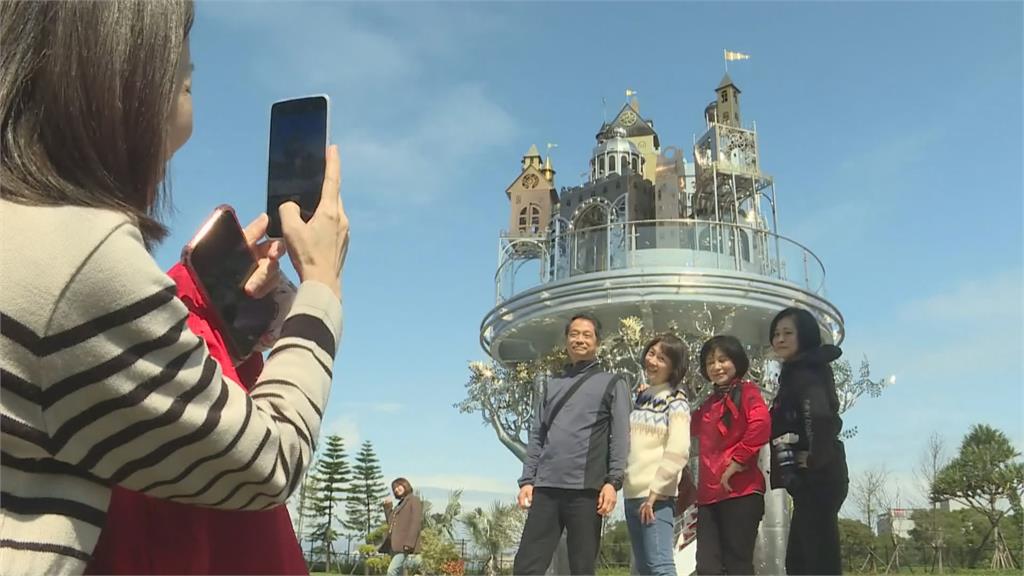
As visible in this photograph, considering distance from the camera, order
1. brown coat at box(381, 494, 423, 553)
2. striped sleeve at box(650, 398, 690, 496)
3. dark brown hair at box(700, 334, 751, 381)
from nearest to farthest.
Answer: striped sleeve at box(650, 398, 690, 496)
dark brown hair at box(700, 334, 751, 381)
brown coat at box(381, 494, 423, 553)

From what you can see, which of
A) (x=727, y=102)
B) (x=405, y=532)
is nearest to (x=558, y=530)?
(x=405, y=532)

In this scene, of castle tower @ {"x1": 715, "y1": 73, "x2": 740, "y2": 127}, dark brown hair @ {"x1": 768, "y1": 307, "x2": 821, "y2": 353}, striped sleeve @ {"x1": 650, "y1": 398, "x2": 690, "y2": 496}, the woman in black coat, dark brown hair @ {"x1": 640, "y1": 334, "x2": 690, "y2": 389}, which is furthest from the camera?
castle tower @ {"x1": 715, "y1": 73, "x2": 740, "y2": 127}

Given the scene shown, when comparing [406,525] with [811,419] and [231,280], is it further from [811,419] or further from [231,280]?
[231,280]

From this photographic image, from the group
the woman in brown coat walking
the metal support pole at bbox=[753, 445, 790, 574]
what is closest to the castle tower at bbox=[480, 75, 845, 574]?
the metal support pole at bbox=[753, 445, 790, 574]

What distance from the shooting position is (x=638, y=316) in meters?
15.9

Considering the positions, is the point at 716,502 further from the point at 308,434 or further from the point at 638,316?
the point at 638,316

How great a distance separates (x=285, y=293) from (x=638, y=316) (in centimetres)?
1482

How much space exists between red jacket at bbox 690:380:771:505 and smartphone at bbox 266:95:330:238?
3888 mm

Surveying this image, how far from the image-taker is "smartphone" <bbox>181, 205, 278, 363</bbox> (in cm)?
120

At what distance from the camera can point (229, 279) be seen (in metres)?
1.24

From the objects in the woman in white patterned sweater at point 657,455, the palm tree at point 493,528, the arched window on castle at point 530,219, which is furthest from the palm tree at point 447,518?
the woman in white patterned sweater at point 657,455

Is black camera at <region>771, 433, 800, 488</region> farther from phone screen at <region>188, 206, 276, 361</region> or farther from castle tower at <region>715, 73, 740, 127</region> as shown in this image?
castle tower at <region>715, 73, 740, 127</region>

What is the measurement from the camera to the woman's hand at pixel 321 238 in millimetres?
1173

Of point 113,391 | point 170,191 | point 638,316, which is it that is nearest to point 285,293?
point 170,191
